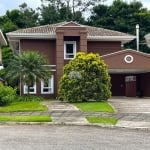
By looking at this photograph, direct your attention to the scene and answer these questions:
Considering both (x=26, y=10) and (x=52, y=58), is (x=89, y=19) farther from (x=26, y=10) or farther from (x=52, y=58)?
(x=52, y=58)

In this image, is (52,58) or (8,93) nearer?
(8,93)

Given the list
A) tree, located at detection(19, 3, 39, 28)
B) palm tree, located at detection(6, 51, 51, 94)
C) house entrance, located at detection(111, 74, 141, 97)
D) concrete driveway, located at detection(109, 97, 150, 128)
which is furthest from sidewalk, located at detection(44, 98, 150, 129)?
tree, located at detection(19, 3, 39, 28)

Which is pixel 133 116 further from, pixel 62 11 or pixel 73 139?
pixel 62 11

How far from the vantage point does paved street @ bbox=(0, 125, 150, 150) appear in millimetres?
14328

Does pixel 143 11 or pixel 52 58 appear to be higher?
pixel 143 11

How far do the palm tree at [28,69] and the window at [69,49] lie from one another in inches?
242

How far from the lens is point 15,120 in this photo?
23.8 m

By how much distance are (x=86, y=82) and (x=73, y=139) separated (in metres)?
19.5

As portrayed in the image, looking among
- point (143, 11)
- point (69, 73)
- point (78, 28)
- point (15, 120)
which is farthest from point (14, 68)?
point (143, 11)

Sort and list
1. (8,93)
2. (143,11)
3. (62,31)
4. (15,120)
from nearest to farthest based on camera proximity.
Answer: (15,120), (8,93), (62,31), (143,11)

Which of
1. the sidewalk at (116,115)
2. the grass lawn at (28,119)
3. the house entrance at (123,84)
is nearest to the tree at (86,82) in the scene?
the sidewalk at (116,115)

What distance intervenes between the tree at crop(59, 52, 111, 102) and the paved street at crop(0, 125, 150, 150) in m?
14.6

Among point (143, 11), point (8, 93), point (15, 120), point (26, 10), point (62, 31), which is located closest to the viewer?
point (15, 120)

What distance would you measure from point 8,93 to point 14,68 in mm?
5255
